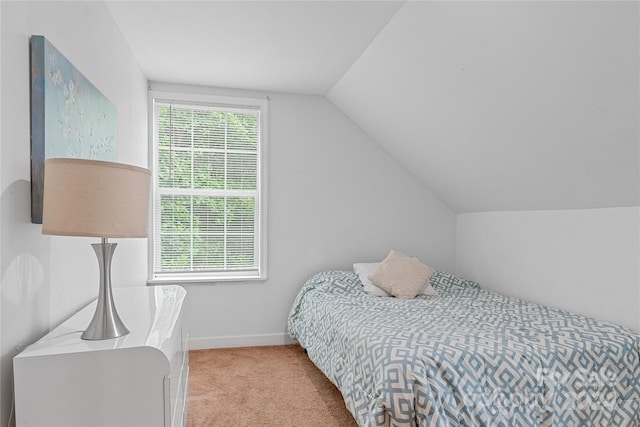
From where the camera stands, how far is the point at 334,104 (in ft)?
12.7

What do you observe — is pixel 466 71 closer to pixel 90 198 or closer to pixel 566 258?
pixel 566 258

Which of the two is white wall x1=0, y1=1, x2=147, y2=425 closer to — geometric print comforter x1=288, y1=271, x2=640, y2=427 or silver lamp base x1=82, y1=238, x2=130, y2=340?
silver lamp base x1=82, y1=238, x2=130, y2=340

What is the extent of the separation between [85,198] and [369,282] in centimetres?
254

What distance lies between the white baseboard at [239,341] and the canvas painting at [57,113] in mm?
2061

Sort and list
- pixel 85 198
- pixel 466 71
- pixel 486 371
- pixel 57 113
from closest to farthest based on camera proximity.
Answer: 1. pixel 85 198
2. pixel 57 113
3. pixel 486 371
4. pixel 466 71

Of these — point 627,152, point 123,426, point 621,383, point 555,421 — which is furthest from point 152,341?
point 627,152

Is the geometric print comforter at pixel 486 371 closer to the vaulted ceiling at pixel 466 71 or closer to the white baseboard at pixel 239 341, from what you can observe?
the vaulted ceiling at pixel 466 71

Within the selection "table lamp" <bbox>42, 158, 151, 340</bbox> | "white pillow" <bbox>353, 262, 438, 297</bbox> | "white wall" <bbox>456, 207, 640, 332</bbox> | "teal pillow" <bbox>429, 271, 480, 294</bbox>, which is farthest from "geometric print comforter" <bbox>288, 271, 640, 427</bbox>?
"table lamp" <bbox>42, 158, 151, 340</bbox>

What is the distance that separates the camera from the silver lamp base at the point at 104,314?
1.34 metres

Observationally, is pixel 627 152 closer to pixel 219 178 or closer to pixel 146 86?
pixel 219 178

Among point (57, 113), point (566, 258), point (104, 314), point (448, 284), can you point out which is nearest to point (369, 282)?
point (448, 284)

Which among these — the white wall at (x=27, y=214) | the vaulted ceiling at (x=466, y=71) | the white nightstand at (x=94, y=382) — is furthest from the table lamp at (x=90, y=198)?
the vaulted ceiling at (x=466, y=71)

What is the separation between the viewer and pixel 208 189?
365 cm

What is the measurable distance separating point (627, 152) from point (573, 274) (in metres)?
0.98
